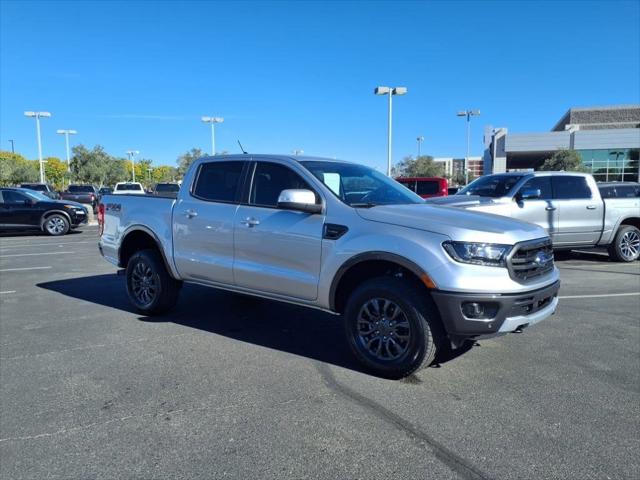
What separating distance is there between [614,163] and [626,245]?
152 ft

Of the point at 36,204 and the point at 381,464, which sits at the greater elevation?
the point at 36,204

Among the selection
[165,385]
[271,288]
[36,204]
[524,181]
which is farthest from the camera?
[36,204]

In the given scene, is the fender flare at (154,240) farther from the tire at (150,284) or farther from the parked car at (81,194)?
the parked car at (81,194)

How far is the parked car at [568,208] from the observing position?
964 cm

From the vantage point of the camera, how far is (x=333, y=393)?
148 inches

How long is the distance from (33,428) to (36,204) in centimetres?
1545

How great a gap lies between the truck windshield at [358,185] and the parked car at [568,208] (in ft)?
15.3

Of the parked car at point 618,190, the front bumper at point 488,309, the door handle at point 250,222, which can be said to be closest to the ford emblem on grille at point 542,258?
the front bumper at point 488,309

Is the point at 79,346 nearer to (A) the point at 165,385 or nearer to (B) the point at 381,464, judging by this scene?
(A) the point at 165,385

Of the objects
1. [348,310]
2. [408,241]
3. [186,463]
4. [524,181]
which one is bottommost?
[186,463]

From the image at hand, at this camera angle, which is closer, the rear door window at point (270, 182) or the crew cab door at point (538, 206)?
the rear door window at point (270, 182)

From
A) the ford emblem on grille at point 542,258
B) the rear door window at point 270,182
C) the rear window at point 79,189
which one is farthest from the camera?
the rear window at point 79,189

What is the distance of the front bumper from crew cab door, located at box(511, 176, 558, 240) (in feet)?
20.4

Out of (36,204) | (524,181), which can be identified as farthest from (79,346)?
(36,204)
